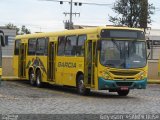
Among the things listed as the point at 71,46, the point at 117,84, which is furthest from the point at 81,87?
the point at 71,46

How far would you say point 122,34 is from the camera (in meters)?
23.6

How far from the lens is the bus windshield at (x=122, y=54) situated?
23.0 metres

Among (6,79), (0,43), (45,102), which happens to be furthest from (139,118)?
(6,79)

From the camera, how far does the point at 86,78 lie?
23906mm

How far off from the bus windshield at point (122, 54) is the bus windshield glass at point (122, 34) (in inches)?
8.9

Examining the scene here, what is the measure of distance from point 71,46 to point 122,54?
3.32 meters

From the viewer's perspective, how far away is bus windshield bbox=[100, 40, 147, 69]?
2305 centimetres

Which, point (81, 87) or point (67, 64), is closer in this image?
point (81, 87)

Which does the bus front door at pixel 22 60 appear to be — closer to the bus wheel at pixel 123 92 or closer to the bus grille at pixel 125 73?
the bus wheel at pixel 123 92

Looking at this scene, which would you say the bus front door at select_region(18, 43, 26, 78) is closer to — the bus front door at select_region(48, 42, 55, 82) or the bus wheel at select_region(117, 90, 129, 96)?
the bus front door at select_region(48, 42, 55, 82)

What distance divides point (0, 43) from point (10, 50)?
1246 inches

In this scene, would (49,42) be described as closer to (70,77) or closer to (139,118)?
(70,77)

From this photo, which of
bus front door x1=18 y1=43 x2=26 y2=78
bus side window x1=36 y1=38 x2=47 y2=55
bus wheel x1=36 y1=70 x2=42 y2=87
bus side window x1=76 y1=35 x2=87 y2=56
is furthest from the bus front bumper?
bus front door x1=18 y1=43 x2=26 y2=78

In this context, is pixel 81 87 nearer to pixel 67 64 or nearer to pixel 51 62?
pixel 67 64
